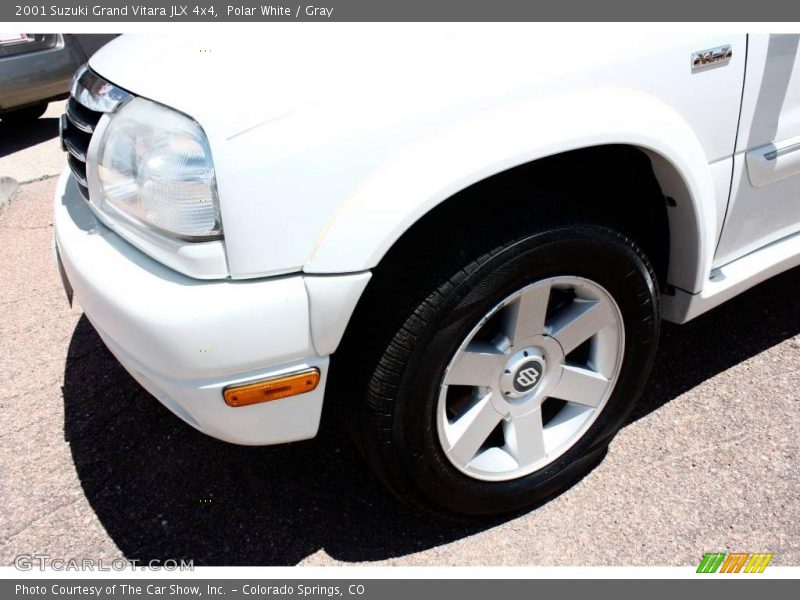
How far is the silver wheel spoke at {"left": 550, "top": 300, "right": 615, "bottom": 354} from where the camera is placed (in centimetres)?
188

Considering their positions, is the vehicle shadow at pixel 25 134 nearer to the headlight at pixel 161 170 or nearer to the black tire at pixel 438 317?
the headlight at pixel 161 170

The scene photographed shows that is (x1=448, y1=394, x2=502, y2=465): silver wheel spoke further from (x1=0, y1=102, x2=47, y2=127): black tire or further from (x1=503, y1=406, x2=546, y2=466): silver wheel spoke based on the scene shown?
(x1=0, y1=102, x2=47, y2=127): black tire

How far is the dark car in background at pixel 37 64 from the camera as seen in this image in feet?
16.8

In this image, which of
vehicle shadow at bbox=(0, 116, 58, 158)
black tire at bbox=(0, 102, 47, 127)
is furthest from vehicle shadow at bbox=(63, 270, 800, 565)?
black tire at bbox=(0, 102, 47, 127)

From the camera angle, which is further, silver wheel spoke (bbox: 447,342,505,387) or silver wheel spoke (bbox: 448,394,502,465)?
silver wheel spoke (bbox: 448,394,502,465)

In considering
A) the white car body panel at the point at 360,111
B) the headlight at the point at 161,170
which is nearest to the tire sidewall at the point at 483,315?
the white car body panel at the point at 360,111

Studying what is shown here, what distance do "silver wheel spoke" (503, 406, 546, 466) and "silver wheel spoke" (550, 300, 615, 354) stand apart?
0.75 feet

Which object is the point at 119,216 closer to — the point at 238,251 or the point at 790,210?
the point at 238,251

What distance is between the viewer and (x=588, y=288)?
1.84 m

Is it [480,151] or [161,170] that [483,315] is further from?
[161,170]

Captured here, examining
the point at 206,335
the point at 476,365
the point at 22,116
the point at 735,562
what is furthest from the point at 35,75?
the point at 735,562

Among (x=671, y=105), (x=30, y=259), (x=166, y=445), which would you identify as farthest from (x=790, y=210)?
(x=30, y=259)

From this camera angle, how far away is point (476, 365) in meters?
1.79

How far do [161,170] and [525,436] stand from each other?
3.94 feet
